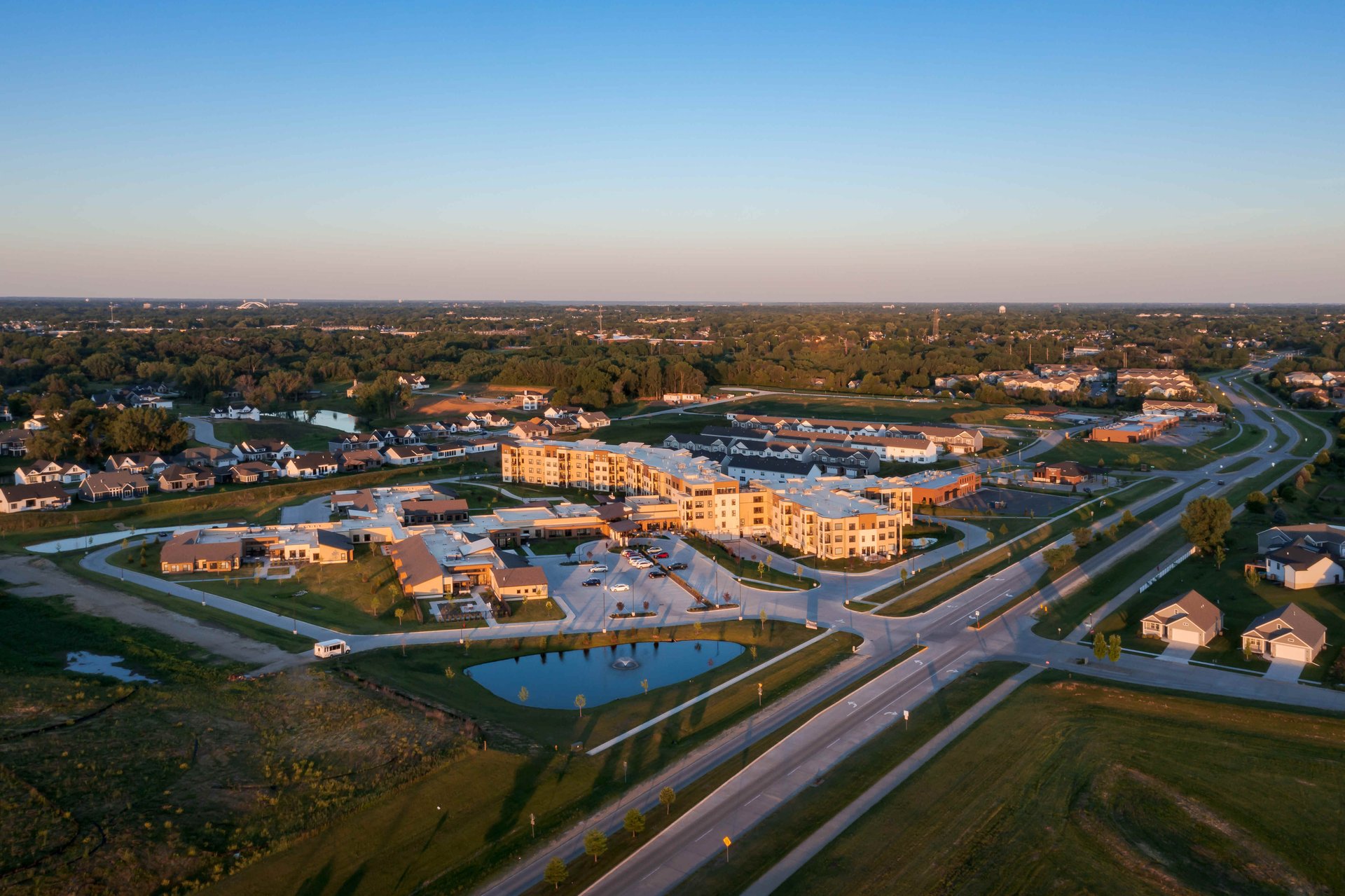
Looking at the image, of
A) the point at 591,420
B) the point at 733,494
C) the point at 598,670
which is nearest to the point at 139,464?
the point at 591,420

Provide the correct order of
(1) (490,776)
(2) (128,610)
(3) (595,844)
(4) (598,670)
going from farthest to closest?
(2) (128,610) → (4) (598,670) → (1) (490,776) → (3) (595,844)

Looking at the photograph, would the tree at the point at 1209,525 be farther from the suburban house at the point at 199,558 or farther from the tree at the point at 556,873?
the suburban house at the point at 199,558

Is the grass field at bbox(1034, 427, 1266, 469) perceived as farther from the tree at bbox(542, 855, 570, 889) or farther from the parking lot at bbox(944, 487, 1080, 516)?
the tree at bbox(542, 855, 570, 889)

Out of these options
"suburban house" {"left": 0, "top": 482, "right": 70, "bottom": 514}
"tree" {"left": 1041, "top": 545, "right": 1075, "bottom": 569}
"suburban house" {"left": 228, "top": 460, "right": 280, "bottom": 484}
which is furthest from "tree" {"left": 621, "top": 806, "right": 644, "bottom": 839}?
"suburban house" {"left": 228, "top": 460, "right": 280, "bottom": 484}

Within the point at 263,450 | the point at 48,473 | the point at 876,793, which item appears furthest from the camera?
the point at 263,450

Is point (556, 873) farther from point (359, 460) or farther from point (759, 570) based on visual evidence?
point (359, 460)

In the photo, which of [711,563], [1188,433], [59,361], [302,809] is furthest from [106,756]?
[59,361]

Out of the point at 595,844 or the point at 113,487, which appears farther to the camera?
the point at 113,487
